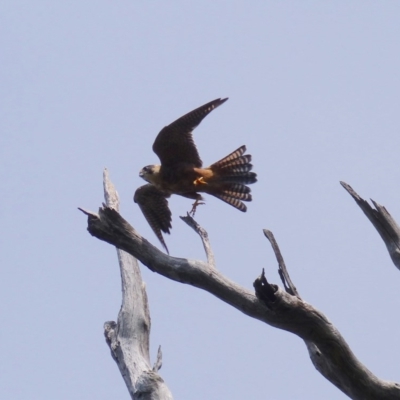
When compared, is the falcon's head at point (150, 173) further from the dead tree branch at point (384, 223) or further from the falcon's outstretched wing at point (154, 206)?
the dead tree branch at point (384, 223)

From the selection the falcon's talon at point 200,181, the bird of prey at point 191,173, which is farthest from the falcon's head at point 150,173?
the falcon's talon at point 200,181

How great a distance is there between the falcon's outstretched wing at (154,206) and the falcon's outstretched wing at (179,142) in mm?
379

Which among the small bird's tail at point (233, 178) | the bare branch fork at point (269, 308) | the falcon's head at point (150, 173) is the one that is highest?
the falcon's head at point (150, 173)

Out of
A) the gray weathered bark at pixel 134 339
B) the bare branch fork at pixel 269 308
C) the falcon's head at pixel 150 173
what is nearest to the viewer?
the bare branch fork at pixel 269 308

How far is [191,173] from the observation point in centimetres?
765

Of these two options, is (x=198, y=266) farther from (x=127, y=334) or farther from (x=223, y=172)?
(x=223, y=172)

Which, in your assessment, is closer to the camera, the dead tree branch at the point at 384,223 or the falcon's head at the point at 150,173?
the dead tree branch at the point at 384,223

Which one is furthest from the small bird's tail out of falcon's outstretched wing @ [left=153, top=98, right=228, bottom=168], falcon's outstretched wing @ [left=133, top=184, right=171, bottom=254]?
falcon's outstretched wing @ [left=133, top=184, right=171, bottom=254]

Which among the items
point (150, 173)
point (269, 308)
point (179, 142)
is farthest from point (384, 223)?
point (150, 173)

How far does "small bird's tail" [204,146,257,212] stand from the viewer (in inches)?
301

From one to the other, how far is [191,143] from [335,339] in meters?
3.88

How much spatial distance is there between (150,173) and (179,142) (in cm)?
51

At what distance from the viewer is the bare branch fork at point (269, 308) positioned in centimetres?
411

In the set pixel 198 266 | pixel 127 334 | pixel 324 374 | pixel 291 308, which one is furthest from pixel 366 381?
pixel 127 334
